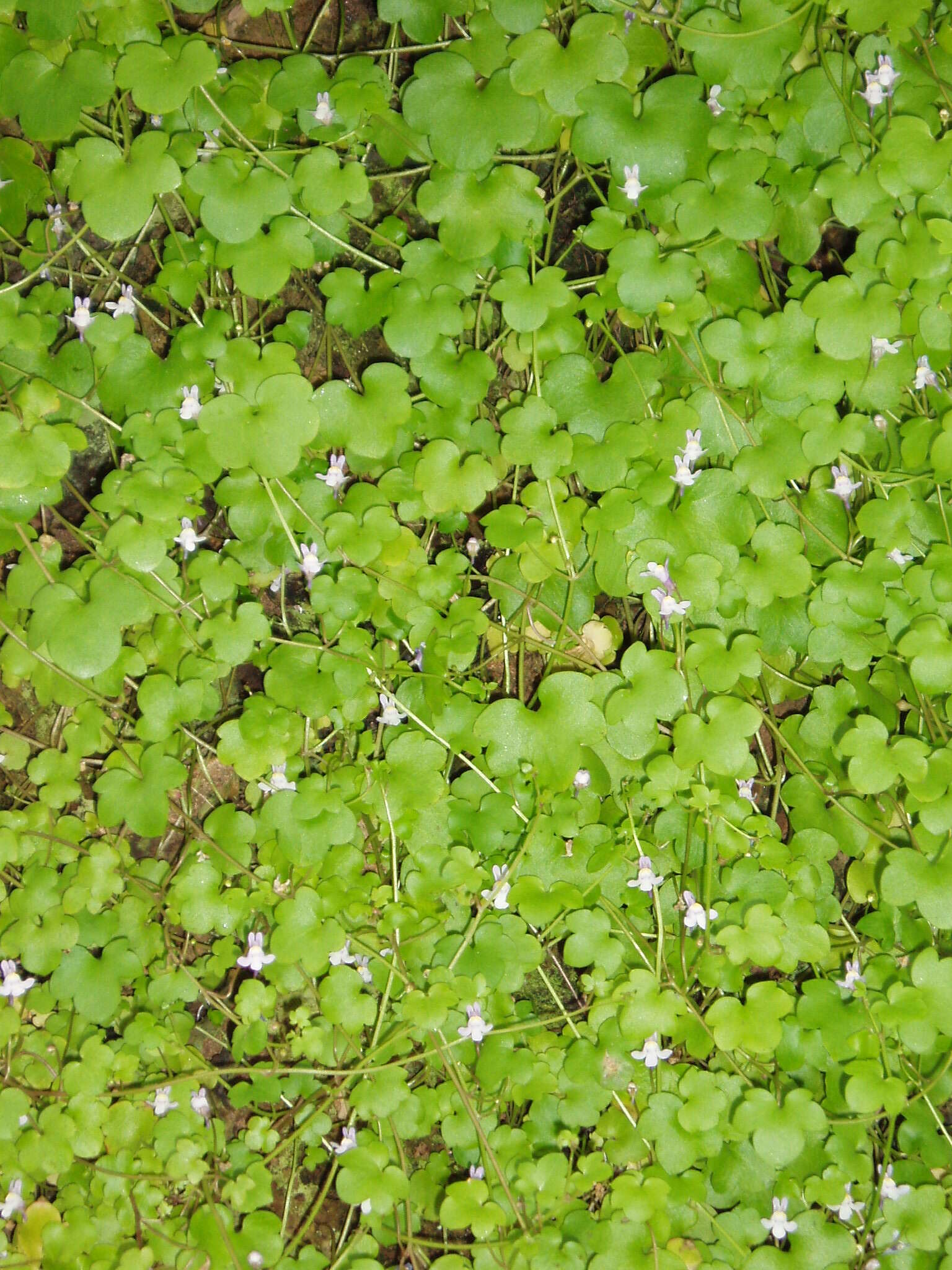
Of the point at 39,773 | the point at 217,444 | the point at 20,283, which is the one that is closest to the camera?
the point at 217,444

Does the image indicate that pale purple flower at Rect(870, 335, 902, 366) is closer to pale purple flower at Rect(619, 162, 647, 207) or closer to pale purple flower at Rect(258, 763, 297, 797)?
pale purple flower at Rect(619, 162, 647, 207)

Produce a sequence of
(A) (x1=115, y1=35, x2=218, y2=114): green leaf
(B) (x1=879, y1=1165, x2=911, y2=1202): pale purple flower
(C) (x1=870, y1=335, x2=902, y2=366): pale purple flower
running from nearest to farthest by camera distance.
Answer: (A) (x1=115, y1=35, x2=218, y2=114): green leaf
(C) (x1=870, y1=335, x2=902, y2=366): pale purple flower
(B) (x1=879, y1=1165, x2=911, y2=1202): pale purple flower

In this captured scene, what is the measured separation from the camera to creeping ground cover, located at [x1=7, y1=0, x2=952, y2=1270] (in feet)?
4.02

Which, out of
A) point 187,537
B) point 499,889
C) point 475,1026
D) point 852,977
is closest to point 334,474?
point 187,537

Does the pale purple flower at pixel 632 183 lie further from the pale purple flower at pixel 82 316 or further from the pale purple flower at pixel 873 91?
the pale purple flower at pixel 82 316

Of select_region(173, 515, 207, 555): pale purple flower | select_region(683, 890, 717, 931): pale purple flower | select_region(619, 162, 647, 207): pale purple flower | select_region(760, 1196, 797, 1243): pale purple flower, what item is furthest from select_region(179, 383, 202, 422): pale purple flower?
select_region(760, 1196, 797, 1243): pale purple flower

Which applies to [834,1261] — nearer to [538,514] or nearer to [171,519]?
[538,514]

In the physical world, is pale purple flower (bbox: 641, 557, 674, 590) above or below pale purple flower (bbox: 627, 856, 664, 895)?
above

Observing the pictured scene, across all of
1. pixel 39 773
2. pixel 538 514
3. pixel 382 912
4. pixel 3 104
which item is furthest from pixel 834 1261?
pixel 3 104

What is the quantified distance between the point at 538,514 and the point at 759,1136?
1040 millimetres

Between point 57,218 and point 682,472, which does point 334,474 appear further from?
point 57,218

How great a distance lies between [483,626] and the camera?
1.32 m

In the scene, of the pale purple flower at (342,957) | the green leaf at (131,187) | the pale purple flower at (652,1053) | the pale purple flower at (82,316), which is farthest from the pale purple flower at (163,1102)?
the green leaf at (131,187)

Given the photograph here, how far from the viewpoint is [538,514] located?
1.33m
